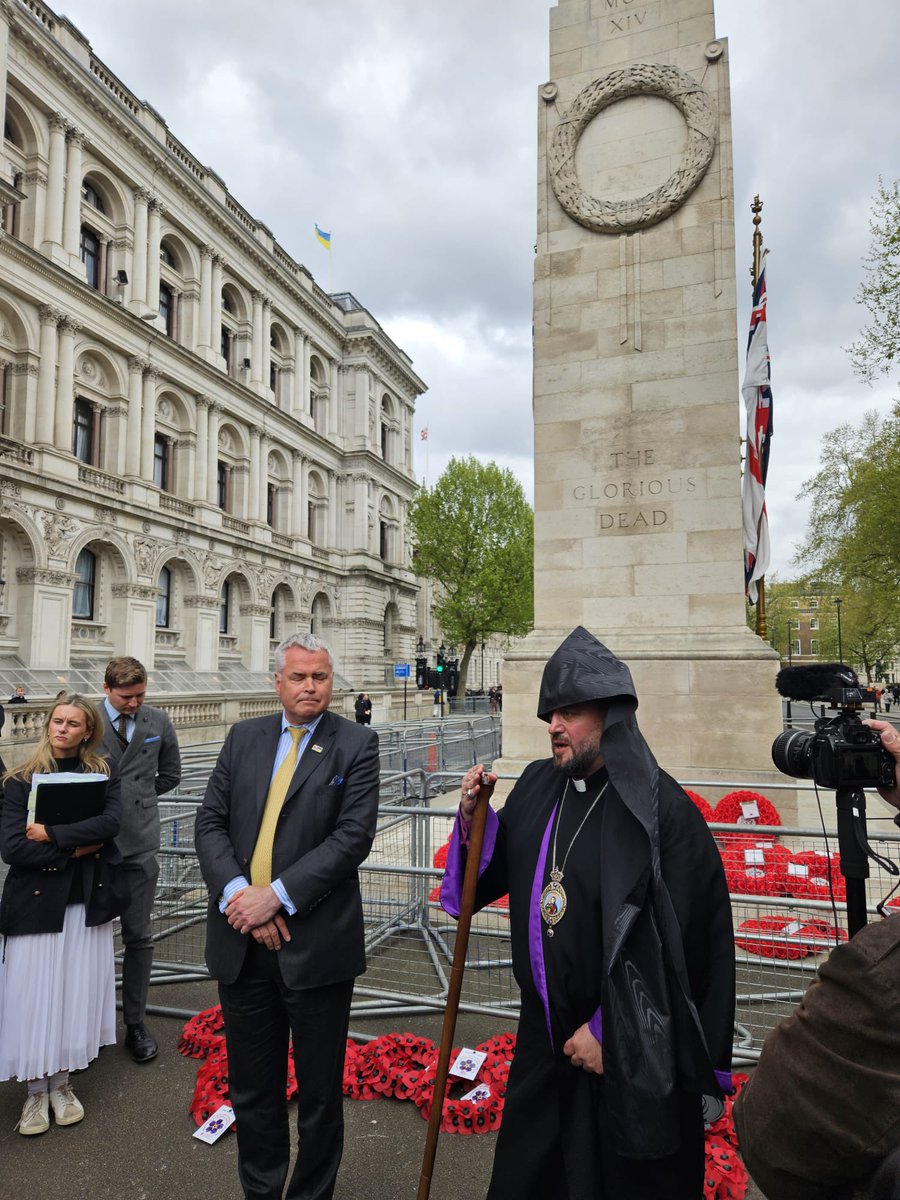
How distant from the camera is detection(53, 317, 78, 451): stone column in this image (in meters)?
28.5

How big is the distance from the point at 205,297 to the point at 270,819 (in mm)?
40664

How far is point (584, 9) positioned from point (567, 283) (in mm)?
3812

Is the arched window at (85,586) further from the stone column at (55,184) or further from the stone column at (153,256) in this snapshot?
the stone column at (153,256)

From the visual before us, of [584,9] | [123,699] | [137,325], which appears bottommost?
[123,699]

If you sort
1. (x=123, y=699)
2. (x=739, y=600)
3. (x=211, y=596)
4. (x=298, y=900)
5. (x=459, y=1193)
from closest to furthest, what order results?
(x=298, y=900) < (x=459, y=1193) < (x=123, y=699) < (x=739, y=600) < (x=211, y=596)

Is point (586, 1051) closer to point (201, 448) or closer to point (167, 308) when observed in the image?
point (201, 448)

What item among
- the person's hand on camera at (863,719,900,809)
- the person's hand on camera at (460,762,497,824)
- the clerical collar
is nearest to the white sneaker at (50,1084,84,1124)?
the person's hand on camera at (460,762,497,824)

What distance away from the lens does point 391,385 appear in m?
57.8

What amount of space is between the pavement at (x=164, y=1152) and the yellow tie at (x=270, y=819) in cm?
149

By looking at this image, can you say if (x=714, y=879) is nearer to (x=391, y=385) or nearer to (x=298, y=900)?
(x=298, y=900)

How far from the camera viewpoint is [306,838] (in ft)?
10.7

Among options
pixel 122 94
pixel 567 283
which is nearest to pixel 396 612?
pixel 122 94

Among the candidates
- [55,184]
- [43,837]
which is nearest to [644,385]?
[43,837]

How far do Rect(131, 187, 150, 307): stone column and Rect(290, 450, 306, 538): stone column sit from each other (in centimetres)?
1463
